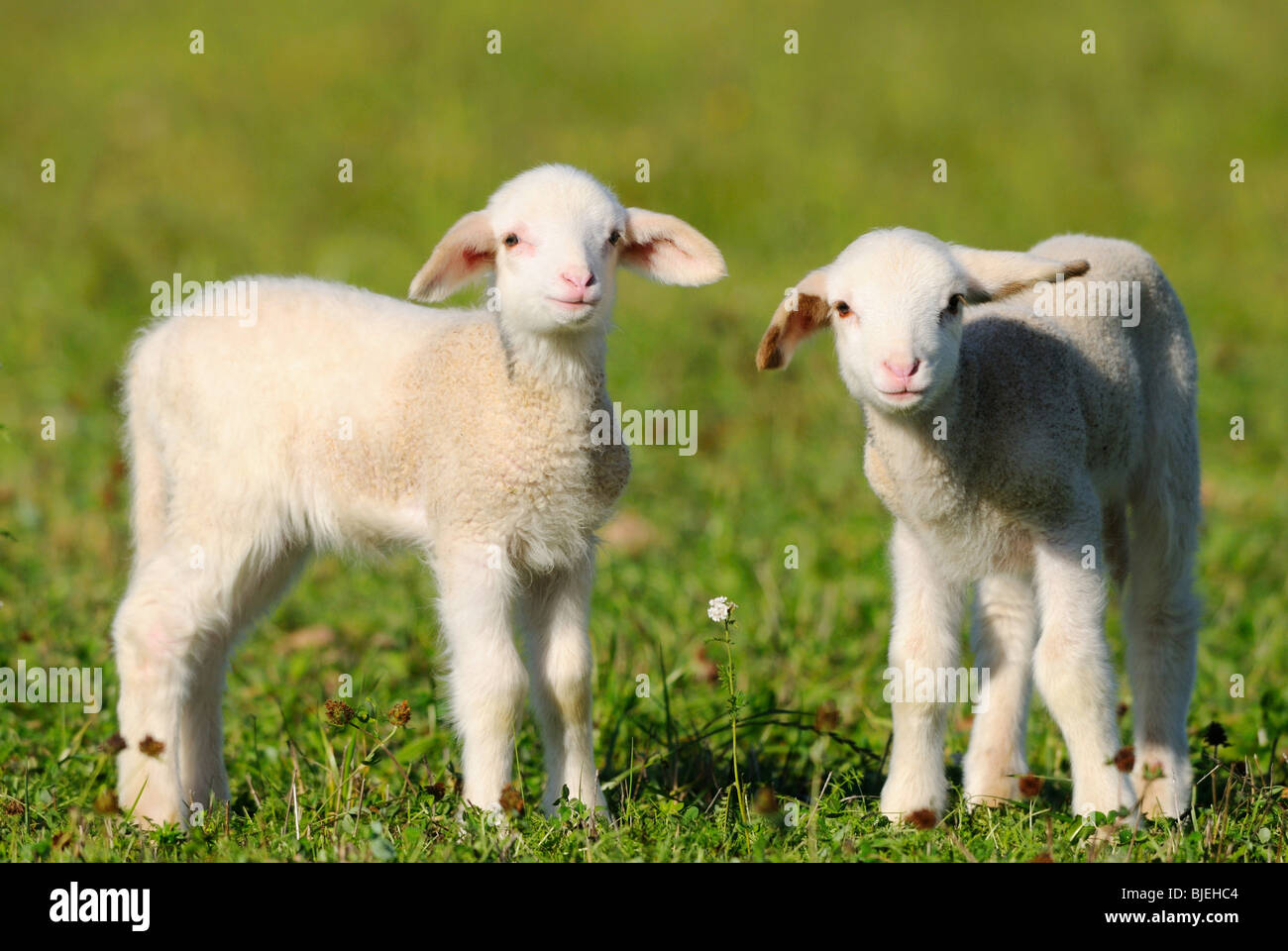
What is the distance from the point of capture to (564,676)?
4727 mm

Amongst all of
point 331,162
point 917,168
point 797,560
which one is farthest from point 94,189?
point 797,560

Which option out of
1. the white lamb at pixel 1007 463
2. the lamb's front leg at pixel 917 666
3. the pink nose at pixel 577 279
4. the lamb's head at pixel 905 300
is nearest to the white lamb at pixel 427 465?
the pink nose at pixel 577 279

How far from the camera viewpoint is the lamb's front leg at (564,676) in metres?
4.74

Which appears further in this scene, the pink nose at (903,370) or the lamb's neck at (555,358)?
the lamb's neck at (555,358)

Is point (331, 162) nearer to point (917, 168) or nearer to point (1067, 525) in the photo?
point (917, 168)

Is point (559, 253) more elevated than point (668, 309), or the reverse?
point (668, 309)

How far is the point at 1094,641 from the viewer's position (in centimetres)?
466

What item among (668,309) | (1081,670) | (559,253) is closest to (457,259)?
(559,253)

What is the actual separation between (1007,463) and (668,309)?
663cm

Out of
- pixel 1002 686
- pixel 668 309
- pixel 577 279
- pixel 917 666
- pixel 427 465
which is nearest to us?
pixel 577 279

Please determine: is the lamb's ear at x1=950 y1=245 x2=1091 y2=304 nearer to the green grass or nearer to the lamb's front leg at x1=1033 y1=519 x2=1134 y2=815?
the lamb's front leg at x1=1033 y1=519 x2=1134 y2=815

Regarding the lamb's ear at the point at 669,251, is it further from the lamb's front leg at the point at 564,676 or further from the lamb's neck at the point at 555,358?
the lamb's front leg at the point at 564,676

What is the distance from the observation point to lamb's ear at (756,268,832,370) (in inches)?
183

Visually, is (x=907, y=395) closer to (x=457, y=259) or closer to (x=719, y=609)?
(x=719, y=609)
